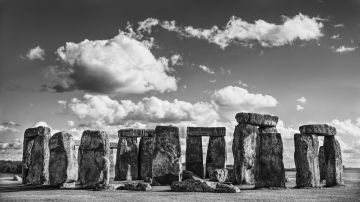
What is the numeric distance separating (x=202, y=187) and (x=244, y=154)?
463 centimetres

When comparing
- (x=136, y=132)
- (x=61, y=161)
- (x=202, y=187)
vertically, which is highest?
(x=136, y=132)

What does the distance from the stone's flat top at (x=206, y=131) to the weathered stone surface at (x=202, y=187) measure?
8171 millimetres

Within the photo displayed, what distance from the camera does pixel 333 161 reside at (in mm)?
15125

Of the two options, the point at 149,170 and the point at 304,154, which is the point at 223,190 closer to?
the point at 304,154

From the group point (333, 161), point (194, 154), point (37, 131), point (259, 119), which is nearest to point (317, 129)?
point (333, 161)

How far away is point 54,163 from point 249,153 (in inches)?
292

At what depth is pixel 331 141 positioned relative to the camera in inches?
600

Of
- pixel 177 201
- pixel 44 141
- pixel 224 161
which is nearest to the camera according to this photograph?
pixel 177 201

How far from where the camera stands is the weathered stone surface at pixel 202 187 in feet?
40.2

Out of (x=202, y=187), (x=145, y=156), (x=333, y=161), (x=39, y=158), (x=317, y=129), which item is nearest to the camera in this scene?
(x=202, y=187)

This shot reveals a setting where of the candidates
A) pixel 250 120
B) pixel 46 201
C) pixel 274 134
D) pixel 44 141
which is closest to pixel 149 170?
pixel 44 141

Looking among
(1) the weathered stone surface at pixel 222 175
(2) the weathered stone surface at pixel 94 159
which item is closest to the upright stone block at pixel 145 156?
(1) the weathered stone surface at pixel 222 175

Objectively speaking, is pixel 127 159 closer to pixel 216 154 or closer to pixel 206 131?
pixel 206 131

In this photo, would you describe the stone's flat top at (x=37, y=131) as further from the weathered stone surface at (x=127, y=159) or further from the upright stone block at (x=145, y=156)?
the upright stone block at (x=145, y=156)
